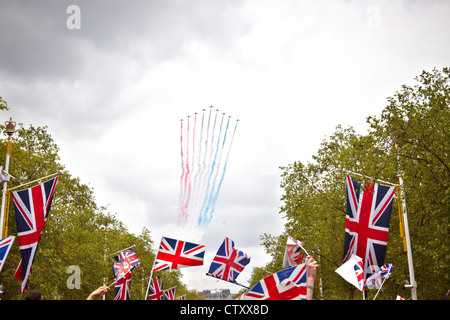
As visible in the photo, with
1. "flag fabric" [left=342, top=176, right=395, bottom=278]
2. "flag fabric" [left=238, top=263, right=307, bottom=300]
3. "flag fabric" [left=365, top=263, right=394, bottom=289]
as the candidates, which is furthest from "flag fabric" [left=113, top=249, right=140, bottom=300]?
"flag fabric" [left=238, top=263, right=307, bottom=300]

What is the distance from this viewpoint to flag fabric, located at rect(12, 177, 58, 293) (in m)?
17.2

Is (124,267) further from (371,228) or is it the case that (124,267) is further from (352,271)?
(352,271)

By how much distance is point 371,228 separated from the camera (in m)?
18.4

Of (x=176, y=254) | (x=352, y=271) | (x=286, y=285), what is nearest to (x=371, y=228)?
(x=352, y=271)

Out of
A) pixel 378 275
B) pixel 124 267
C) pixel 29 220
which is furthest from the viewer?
pixel 124 267

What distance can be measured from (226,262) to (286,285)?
622 inches

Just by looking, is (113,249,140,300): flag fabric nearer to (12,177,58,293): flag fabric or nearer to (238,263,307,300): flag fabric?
(12,177,58,293): flag fabric

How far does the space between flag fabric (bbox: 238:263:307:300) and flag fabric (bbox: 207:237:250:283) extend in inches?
610

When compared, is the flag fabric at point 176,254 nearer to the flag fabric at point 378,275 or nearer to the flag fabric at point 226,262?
the flag fabric at point 226,262

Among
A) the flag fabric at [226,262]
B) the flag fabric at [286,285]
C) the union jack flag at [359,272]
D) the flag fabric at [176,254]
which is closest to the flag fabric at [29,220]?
the flag fabric at [176,254]

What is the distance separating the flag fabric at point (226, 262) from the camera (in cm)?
2066
